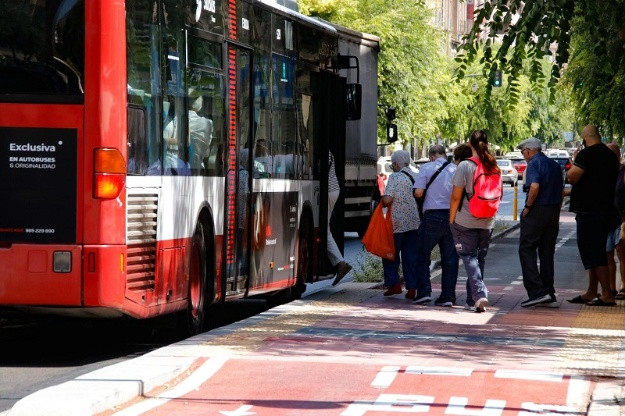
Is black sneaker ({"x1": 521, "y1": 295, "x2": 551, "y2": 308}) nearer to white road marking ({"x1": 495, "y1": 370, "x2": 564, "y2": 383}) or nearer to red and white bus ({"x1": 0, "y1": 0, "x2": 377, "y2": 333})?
red and white bus ({"x1": 0, "y1": 0, "x2": 377, "y2": 333})

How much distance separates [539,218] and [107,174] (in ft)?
21.9

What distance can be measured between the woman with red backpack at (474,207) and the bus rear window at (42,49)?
571 centimetres

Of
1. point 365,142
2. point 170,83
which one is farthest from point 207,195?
point 365,142

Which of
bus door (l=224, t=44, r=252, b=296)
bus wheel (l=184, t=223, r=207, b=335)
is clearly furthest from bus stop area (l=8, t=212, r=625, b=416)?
bus door (l=224, t=44, r=252, b=296)

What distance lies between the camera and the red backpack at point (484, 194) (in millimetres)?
15992

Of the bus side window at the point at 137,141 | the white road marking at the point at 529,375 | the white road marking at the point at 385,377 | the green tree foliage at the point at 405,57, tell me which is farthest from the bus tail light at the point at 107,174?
the green tree foliage at the point at 405,57

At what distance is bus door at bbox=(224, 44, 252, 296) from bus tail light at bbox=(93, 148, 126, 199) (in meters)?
2.81

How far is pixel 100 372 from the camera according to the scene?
10.1 m

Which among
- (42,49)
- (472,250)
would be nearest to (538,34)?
(472,250)

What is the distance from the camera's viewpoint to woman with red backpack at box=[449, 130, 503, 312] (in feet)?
52.5

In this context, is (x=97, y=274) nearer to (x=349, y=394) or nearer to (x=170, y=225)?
(x=170, y=225)

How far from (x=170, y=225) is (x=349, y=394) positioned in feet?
10.1

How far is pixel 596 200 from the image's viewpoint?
16906mm

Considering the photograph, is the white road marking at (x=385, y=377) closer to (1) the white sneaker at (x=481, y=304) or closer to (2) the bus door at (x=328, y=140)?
(1) the white sneaker at (x=481, y=304)
